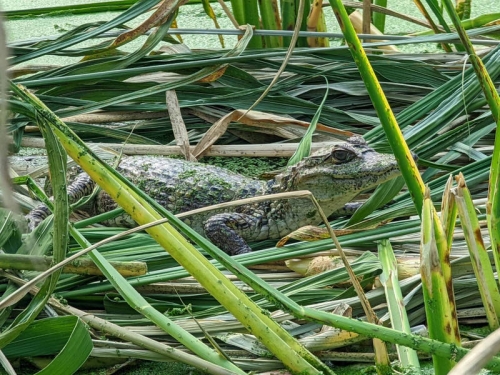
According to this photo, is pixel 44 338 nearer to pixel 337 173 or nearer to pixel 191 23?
pixel 337 173

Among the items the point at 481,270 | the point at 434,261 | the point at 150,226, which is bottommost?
the point at 481,270

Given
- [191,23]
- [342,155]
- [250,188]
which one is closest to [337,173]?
[342,155]

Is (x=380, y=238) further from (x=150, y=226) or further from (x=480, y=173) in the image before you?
(x=150, y=226)

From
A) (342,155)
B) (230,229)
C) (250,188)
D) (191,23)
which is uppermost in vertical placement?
(191,23)

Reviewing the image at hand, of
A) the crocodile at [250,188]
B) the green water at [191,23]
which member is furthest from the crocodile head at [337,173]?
the green water at [191,23]

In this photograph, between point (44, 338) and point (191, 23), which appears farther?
point (191, 23)

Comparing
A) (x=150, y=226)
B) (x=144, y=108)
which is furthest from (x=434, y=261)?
(x=144, y=108)
